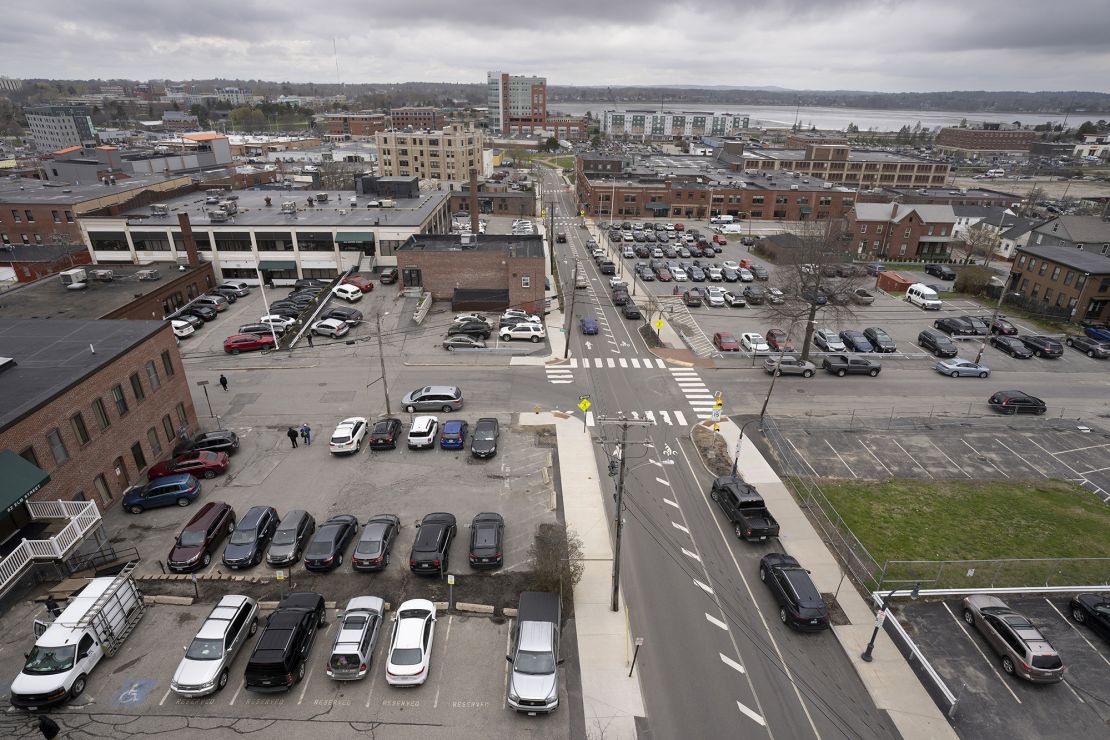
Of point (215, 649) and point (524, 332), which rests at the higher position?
point (215, 649)

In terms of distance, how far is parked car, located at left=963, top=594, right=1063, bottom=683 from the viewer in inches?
709

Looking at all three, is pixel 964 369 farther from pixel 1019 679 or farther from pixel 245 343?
pixel 245 343

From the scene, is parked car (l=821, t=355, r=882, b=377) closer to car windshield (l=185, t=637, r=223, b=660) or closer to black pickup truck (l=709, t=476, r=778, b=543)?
black pickup truck (l=709, t=476, r=778, b=543)

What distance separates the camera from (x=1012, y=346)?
149 feet

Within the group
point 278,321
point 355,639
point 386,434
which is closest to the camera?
point 355,639

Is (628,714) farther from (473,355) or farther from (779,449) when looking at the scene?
(473,355)

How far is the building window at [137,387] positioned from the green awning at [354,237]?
35.0 meters

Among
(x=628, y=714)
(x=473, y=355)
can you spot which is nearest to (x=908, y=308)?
(x=473, y=355)

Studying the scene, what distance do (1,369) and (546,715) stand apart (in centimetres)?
2743

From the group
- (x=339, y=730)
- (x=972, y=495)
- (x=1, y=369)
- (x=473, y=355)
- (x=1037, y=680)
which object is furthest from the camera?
(x=473, y=355)

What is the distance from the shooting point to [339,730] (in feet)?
54.2

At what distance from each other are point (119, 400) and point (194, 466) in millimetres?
4659

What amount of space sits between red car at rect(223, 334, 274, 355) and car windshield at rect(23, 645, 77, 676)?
29478mm

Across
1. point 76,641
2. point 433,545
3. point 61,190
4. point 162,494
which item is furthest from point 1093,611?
point 61,190
